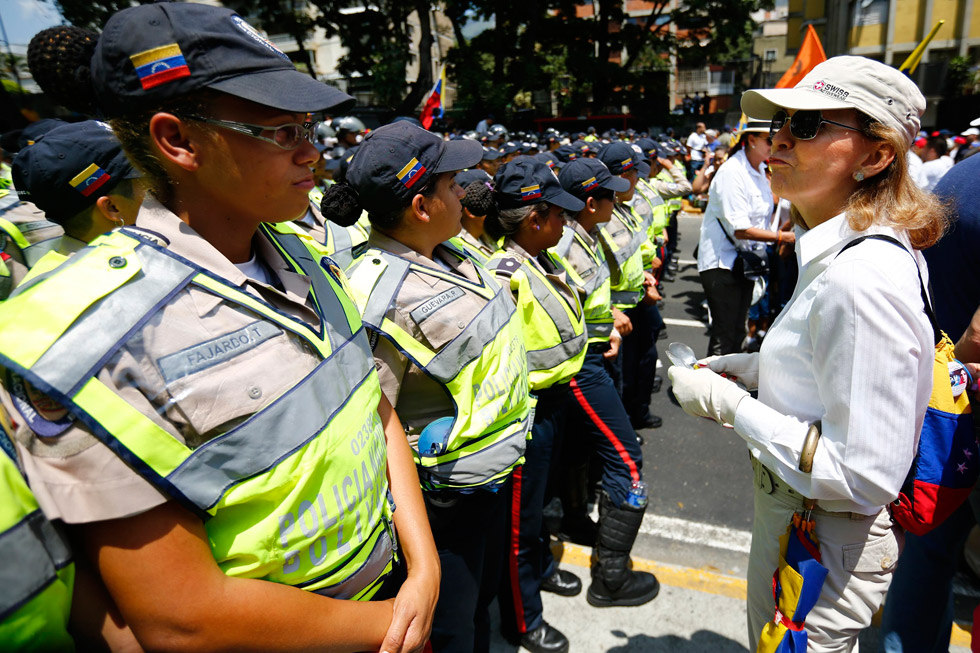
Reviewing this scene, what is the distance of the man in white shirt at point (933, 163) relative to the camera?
8.67 m

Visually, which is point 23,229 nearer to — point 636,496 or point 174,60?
point 174,60


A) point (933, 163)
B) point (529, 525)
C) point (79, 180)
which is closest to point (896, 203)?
point (529, 525)

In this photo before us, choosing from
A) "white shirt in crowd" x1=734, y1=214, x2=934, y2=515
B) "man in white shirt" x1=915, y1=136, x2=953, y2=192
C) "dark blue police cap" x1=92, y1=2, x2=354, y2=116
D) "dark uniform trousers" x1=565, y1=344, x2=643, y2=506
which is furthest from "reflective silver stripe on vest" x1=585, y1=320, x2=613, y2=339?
"man in white shirt" x1=915, y1=136, x2=953, y2=192

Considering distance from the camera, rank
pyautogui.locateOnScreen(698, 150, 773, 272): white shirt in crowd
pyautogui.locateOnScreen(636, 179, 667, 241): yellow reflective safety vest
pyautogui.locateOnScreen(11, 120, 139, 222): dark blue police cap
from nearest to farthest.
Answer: pyautogui.locateOnScreen(11, 120, 139, 222): dark blue police cap
pyautogui.locateOnScreen(698, 150, 773, 272): white shirt in crowd
pyautogui.locateOnScreen(636, 179, 667, 241): yellow reflective safety vest

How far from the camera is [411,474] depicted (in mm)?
1714

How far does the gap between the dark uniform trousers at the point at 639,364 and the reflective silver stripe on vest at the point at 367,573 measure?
12.1 ft

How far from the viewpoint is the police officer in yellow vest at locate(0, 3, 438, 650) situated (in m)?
0.97

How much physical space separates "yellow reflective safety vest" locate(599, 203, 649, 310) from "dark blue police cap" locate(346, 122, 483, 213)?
2.59 meters

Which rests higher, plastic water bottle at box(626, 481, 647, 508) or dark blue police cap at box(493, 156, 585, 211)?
dark blue police cap at box(493, 156, 585, 211)

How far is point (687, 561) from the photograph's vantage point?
341 centimetres

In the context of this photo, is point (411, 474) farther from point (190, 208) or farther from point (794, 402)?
point (794, 402)

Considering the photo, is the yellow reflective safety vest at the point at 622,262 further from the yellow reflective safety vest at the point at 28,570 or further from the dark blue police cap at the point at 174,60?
the yellow reflective safety vest at the point at 28,570

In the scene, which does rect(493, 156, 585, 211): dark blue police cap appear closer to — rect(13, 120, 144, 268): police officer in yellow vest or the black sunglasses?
the black sunglasses

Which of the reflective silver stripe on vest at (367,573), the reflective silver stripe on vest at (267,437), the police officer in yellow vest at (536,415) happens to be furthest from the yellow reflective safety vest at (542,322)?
the reflective silver stripe on vest at (267,437)
